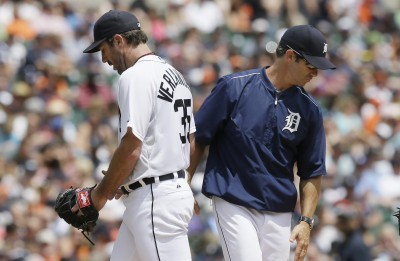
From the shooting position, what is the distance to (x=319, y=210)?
40.9 ft

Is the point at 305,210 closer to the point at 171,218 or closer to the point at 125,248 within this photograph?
the point at 171,218

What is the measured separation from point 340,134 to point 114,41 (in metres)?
9.27

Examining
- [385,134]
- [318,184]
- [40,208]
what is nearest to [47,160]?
[40,208]

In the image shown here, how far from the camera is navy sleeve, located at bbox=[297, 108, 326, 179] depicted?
251 inches

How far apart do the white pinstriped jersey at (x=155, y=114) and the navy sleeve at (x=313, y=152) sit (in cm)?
90

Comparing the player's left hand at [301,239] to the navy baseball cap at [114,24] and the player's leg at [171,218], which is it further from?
the navy baseball cap at [114,24]

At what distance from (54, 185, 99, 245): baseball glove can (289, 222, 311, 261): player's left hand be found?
1.28 metres

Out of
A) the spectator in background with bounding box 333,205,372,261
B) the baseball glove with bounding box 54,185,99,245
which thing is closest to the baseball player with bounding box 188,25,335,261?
the baseball glove with bounding box 54,185,99,245

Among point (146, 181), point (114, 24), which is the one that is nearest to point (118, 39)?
point (114, 24)

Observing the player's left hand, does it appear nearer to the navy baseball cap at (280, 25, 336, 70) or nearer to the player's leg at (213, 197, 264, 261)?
the player's leg at (213, 197, 264, 261)

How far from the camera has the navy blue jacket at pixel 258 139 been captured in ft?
20.5

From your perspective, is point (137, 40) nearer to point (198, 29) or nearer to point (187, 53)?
point (187, 53)

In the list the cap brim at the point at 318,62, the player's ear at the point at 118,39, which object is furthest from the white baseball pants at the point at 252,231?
the player's ear at the point at 118,39

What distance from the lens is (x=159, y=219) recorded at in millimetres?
5676
